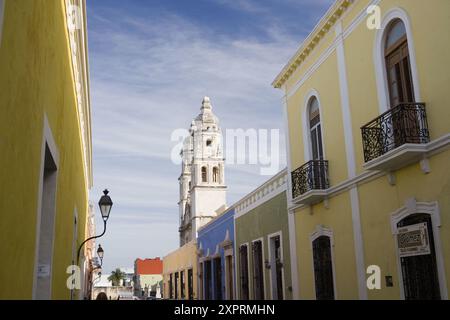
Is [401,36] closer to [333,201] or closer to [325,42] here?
[325,42]

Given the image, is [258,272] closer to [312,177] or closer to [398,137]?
[312,177]

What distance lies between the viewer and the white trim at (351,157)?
10070mm

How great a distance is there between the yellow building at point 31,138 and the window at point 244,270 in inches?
518

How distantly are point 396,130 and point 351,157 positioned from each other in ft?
7.31

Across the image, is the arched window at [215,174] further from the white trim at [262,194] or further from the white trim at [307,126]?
the white trim at [307,126]

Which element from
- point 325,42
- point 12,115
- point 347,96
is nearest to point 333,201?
point 347,96

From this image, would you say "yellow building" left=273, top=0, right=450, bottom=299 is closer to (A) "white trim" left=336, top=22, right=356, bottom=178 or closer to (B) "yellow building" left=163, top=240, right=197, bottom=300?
(A) "white trim" left=336, top=22, right=356, bottom=178

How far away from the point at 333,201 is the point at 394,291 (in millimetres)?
3020

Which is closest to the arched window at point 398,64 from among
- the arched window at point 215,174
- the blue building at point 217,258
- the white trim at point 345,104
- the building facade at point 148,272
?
the white trim at point 345,104

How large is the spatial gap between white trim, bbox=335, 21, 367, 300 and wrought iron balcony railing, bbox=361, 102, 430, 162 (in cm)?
117

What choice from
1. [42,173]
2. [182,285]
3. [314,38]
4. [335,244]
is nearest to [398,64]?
[314,38]

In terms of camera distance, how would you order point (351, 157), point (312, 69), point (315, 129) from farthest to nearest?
point (315, 129)
point (312, 69)
point (351, 157)

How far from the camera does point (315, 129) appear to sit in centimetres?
1295
